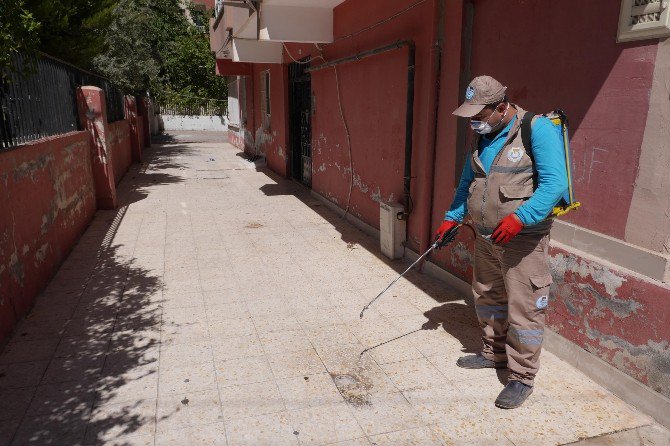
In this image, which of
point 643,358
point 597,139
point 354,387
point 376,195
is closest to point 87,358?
point 354,387

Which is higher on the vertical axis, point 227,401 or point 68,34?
point 68,34

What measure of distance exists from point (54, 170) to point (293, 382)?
416cm

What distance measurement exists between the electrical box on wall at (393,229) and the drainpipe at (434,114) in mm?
460

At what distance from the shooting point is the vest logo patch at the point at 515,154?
9.09 feet

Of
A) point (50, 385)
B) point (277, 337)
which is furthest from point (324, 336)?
point (50, 385)

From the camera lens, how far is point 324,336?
387 cm

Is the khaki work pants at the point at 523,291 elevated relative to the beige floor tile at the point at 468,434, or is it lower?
elevated

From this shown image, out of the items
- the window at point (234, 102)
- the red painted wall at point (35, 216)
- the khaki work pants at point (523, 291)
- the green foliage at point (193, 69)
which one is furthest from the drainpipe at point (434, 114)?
the green foliage at point (193, 69)

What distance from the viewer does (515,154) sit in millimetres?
2789

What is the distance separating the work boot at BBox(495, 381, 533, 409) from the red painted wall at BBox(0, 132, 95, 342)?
3615 millimetres

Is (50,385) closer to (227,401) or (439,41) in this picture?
(227,401)

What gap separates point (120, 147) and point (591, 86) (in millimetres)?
11018

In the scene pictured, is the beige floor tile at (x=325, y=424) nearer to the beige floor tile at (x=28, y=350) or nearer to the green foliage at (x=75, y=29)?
the beige floor tile at (x=28, y=350)

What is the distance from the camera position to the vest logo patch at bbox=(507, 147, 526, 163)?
2.77 metres
